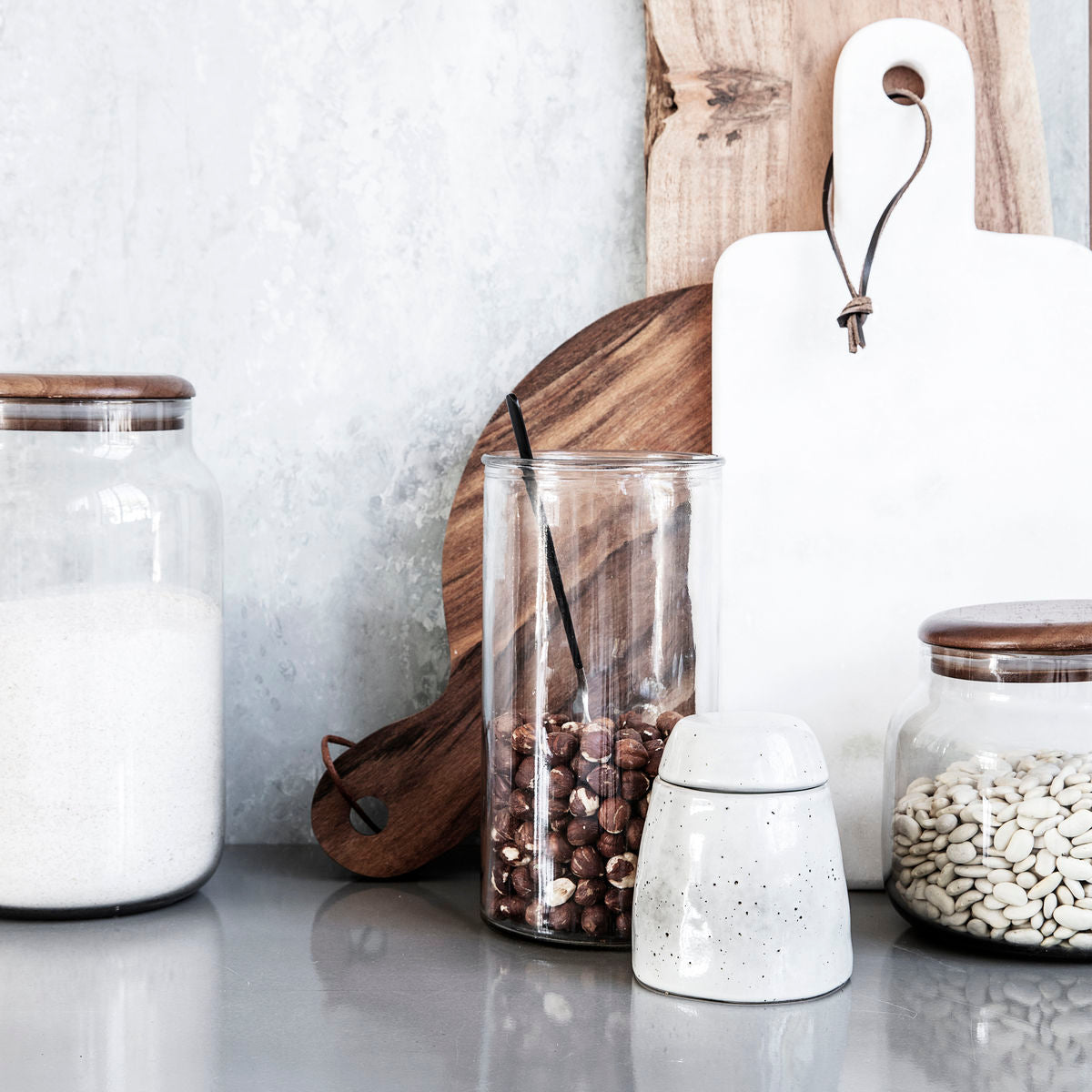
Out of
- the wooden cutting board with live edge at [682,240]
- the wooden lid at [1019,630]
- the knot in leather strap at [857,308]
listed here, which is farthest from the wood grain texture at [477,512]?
the wooden lid at [1019,630]

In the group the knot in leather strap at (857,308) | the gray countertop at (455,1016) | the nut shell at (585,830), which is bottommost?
the gray countertop at (455,1016)

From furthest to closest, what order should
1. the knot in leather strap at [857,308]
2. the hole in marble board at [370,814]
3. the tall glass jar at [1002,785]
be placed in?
the hole in marble board at [370,814], the knot in leather strap at [857,308], the tall glass jar at [1002,785]

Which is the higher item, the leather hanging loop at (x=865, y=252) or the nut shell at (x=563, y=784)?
the leather hanging loop at (x=865, y=252)

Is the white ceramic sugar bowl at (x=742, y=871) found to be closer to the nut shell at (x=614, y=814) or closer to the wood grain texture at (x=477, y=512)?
the nut shell at (x=614, y=814)

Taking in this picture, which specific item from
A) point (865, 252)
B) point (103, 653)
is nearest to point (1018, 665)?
point (865, 252)

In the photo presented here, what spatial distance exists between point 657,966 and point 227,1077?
8.8 inches

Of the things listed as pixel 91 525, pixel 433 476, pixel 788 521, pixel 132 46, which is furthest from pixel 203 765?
pixel 132 46

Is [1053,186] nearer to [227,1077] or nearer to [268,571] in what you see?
[268,571]

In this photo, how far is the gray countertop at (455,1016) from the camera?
0.56 m

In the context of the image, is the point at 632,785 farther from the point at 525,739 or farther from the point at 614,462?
the point at 614,462

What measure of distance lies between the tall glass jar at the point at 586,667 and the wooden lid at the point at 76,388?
0.23 metres

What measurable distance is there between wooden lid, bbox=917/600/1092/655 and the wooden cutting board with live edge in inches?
9.4

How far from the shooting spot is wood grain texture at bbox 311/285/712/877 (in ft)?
2.84

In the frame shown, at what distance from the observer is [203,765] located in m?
0.80
